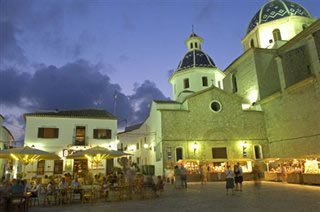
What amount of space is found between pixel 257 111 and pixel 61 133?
19785 millimetres

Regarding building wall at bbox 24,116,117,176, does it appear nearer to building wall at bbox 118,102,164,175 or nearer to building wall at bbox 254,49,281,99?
building wall at bbox 118,102,164,175

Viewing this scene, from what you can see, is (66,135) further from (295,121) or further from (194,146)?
(295,121)

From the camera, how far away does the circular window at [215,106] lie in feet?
80.0

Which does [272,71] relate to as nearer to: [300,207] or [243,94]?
[243,94]

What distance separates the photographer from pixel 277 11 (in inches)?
1122

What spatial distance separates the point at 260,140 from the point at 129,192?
17.5m

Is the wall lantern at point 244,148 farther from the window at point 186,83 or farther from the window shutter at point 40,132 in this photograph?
the window shutter at point 40,132

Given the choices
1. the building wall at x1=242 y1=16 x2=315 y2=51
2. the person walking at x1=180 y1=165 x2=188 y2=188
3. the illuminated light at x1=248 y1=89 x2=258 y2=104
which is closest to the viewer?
the person walking at x1=180 y1=165 x2=188 y2=188

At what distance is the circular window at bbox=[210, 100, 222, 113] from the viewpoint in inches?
960

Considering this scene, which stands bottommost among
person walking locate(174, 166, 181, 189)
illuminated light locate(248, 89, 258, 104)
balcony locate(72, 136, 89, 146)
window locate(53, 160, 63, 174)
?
person walking locate(174, 166, 181, 189)

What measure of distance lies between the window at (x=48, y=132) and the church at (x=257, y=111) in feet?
31.5

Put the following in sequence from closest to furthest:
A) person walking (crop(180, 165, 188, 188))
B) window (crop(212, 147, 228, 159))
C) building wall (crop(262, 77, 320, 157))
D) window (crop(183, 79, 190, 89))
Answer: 1. person walking (crop(180, 165, 188, 188))
2. building wall (crop(262, 77, 320, 157))
3. window (crop(212, 147, 228, 159))
4. window (crop(183, 79, 190, 89))

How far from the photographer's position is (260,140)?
24.5 metres

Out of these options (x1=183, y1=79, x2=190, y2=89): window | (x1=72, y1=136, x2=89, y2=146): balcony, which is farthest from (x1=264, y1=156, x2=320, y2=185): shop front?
(x1=72, y1=136, x2=89, y2=146): balcony
